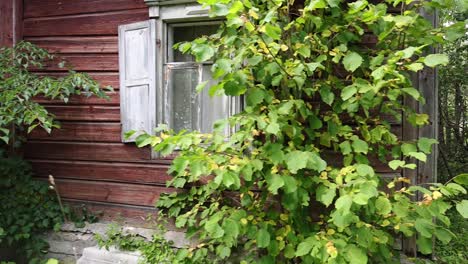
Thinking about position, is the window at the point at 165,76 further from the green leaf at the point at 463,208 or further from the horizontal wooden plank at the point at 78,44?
the green leaf at the point at 463,208

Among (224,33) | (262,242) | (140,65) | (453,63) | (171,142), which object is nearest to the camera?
(171,142)

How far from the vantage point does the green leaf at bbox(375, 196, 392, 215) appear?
211cm

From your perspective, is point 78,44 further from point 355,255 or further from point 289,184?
point 355,255

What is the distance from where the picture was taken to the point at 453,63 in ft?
18.4

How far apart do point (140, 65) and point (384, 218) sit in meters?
2.54

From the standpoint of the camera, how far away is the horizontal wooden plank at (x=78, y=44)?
3750mm

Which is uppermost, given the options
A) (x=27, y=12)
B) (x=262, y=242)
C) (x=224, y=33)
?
(x=27, y=12)

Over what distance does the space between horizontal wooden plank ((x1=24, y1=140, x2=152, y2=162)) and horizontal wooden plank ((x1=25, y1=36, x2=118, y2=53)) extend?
0.97 meters

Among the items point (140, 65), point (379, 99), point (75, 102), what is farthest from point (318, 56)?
point (75, 102)

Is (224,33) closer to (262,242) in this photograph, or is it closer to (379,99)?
(379,99)

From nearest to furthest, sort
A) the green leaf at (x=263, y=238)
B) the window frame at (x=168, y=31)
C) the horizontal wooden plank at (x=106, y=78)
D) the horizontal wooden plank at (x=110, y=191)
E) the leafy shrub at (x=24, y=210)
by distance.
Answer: the green leaf at (x=263, y=238), the window frame at (x=168, y=31), the leafy shrub at (x=24, y=210), the horizontal wooden plank at (x=110, y=191), the horizontal wooden plank at (x=106, y=78)

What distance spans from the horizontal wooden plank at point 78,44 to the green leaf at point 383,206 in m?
2.83

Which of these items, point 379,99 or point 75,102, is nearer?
point 379,99

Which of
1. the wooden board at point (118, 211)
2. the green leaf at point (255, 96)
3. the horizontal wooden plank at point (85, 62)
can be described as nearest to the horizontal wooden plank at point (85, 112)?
the horizontal wooden plank at point (85, 62)
